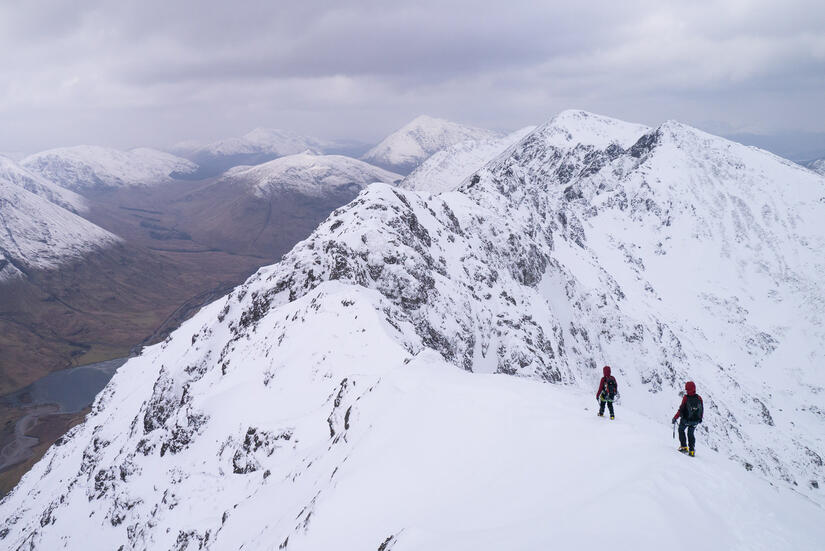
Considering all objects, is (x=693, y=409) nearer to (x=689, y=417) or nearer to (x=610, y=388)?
(x=689, y=417)

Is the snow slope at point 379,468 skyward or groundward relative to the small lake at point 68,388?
skyward

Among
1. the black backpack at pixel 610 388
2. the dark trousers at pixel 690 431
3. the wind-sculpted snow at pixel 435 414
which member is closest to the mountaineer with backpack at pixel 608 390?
the black backpack at pixel 610 388

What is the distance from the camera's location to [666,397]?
315ft

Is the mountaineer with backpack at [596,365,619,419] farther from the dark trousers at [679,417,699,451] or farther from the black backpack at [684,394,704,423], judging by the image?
the dark trousers at [679,417,699,451]

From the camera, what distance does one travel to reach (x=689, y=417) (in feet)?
53.6

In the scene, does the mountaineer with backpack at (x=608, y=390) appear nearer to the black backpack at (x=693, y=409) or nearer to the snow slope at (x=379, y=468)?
the snow slope at (x=379, y=468)

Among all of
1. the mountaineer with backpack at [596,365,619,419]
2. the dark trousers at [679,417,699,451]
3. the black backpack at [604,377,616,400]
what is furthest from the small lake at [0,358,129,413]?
the dark trousers at [679,417,699,451]

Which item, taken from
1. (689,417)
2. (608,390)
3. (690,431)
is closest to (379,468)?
(608,390)

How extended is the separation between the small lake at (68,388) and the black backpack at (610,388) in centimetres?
19351

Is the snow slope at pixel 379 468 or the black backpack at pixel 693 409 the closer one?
the snow slope at pixel 379 468

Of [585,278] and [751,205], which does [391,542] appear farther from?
[751,205]

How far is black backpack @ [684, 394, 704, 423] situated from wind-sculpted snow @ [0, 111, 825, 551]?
147cm

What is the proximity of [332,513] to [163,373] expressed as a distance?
55132mm

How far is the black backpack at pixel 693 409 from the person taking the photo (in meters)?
16.3
